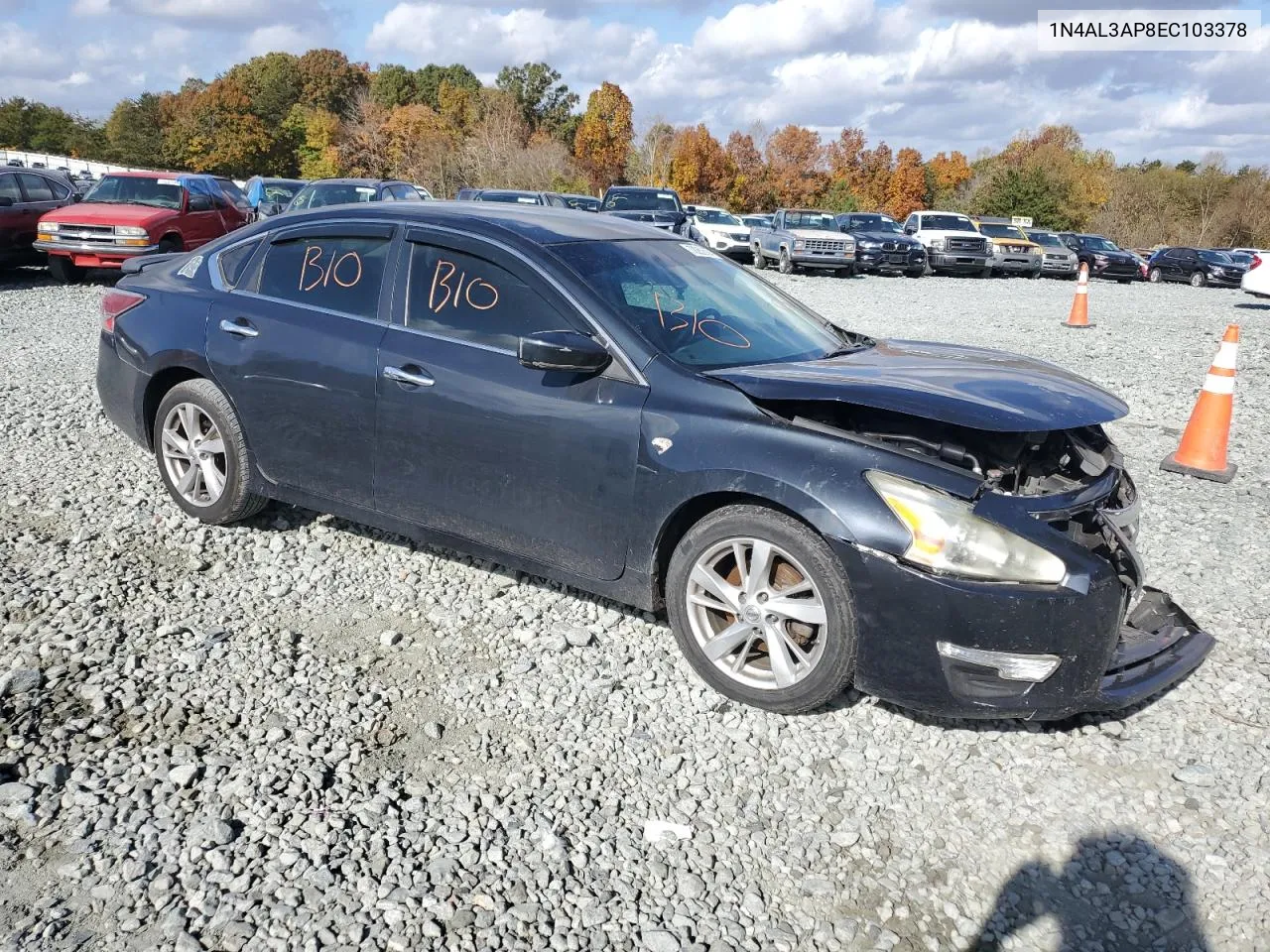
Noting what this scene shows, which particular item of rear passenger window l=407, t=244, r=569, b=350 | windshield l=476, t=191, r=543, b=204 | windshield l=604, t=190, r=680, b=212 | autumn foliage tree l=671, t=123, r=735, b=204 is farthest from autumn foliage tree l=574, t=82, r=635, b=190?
rear passenger window l=407, t=244, r=569, b=350

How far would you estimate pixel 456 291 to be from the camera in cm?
421

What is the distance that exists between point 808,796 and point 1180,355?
1091 cm

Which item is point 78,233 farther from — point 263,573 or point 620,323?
point 620,323

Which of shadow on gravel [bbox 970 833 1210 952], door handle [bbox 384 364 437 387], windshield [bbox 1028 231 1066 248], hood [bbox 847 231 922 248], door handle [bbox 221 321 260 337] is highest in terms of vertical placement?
windshield [bbox 1028 231 1066 248]

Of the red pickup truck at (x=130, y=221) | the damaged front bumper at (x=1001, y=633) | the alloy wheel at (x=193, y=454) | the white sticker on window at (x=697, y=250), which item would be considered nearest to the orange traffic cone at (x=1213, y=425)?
the white sticker on window at (x=697, y=250)

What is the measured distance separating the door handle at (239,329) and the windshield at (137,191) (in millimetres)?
12391

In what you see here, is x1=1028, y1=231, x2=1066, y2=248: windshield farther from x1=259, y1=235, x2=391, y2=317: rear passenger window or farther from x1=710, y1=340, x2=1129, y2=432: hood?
x1=259, y1=235, x2=391, y2=317: rear passenger window

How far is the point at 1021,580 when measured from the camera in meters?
3.16

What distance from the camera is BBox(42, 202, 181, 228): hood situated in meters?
14.6

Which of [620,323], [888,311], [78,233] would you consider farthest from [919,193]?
[620,323]

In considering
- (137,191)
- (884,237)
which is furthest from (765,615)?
(884,237)

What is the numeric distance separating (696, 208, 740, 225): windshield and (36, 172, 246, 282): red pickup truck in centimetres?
1504

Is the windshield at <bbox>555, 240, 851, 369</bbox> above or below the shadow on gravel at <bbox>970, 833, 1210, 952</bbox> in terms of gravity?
above

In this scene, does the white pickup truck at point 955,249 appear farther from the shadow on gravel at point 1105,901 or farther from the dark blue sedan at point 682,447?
the shadow on gravel at point 1105,901
